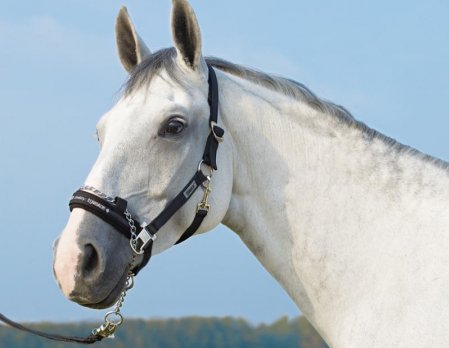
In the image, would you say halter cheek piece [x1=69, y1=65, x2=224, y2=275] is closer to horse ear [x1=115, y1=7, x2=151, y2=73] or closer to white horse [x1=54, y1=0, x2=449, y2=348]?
white horse [x1=54, y1=0, x2=449, y2=348]

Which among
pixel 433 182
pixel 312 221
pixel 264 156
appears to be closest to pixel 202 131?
pixel 264 156

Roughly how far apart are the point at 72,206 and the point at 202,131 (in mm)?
1116

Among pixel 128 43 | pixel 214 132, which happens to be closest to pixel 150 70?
pixel 214 132

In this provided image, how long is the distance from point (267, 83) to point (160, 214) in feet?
4.89

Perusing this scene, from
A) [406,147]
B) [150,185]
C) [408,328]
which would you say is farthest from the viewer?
[406,147]

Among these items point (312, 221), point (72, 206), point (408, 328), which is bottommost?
point (408, 328)

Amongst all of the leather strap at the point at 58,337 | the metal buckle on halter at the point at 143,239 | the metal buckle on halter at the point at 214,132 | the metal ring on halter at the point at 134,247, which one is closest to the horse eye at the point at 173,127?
the metal buckle on halter at the point at 214,132

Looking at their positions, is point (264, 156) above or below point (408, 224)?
above

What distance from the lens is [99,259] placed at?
4750mm

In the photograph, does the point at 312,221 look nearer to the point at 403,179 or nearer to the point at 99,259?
the point at 403,179

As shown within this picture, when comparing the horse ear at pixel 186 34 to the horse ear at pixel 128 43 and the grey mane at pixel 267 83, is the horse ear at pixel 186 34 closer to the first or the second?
the grey mane at pixel 267 83

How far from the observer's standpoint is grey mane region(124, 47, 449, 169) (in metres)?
5.33

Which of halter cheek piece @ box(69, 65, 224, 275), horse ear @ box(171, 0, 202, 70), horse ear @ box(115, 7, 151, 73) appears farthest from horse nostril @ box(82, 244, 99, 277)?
horse ear @ box(115, 7, 151, 73)

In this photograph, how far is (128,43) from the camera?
6.22 meters
